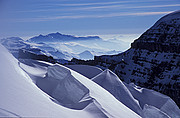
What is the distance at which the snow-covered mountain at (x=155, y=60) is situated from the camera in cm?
5206

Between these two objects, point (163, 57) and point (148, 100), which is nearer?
point (148, 100)

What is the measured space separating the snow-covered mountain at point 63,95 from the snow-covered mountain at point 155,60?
127ft

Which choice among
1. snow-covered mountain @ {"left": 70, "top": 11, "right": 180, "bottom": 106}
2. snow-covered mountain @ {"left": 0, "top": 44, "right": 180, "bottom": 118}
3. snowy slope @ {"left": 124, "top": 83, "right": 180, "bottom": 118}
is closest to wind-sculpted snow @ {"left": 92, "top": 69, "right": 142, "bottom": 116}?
snow-covered mountain @ {"left": 0, "top": 44, "right": 180, "bottom": 118}

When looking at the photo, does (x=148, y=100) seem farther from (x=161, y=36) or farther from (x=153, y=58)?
(x=161, y=36)

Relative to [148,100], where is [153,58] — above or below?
below

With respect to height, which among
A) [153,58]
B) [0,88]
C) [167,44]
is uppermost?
[0,88]

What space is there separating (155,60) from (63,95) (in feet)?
178

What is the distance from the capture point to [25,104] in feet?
16.2

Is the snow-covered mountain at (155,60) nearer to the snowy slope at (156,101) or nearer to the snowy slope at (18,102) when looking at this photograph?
the snowy slope at (156,101)

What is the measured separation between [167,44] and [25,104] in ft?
193

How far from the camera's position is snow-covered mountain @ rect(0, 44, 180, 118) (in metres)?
4.99

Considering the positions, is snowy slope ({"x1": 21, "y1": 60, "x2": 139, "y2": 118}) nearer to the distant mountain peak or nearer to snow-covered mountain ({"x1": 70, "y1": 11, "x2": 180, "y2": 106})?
snow-covered mountain ({"x1": 70, "y1": 11, "x2": 180, "y2": 106})

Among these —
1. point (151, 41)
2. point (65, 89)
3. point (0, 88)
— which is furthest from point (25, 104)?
point (151, 41)

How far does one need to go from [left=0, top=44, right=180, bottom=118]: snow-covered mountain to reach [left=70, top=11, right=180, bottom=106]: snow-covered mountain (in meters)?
38.7
